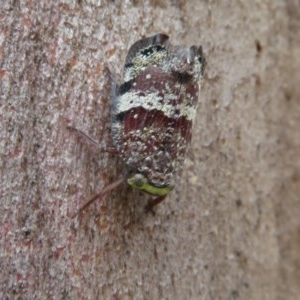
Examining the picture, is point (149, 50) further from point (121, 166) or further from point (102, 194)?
point (102, 194)

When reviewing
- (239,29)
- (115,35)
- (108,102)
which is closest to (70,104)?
(108,102)

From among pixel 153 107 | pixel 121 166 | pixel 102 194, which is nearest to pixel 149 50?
pixel 153 107

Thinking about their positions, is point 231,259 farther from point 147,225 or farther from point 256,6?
point 256,6

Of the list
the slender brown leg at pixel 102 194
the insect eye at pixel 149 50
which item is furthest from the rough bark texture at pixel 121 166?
the insect eye at pixel 149 50

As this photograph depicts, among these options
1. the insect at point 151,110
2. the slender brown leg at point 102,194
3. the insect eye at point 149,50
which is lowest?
the slender brown leg at point 102,194

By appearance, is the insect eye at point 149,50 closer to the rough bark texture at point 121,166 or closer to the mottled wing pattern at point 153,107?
the mottled wing pattern at point 153,107

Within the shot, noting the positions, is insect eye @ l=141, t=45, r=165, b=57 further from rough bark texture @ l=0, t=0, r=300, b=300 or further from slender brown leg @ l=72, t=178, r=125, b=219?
slender brown leg @ l=72, t=178, r=125, b=219

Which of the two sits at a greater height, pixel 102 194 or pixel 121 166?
pixel 121 166
